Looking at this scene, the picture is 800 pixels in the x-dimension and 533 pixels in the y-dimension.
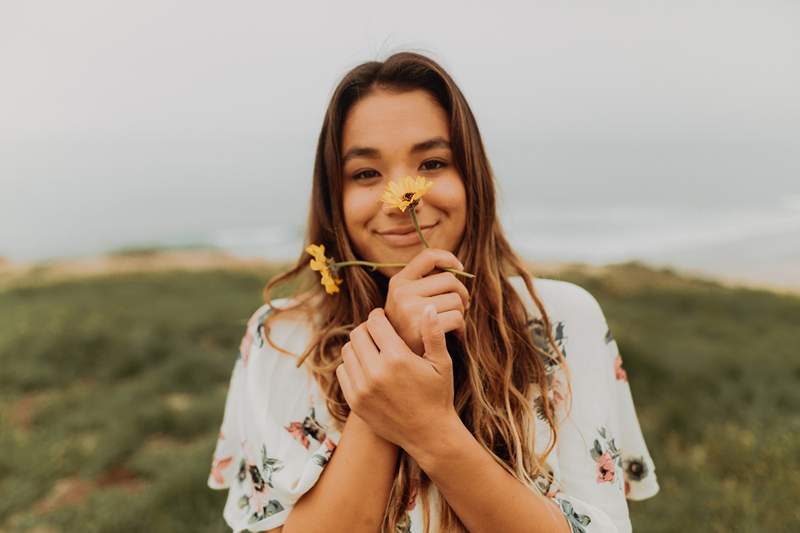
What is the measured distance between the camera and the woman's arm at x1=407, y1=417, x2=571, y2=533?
1.30 metres

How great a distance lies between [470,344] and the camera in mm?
1615

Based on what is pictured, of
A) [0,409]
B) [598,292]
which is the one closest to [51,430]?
[0,409]

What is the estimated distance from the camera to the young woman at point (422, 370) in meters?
1.32

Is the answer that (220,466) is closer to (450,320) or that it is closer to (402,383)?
(402,383)

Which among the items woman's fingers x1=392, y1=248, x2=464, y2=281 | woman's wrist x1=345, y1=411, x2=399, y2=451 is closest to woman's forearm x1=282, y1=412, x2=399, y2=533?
woman's wrist x1=345, y1=411, x2=399, y2=451

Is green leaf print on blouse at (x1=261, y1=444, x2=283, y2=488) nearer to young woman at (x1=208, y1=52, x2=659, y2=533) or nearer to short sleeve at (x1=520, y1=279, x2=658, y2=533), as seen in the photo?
young woman at (x1=208, y1=52, x2=659, y2=533)

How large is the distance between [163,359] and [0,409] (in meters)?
1.23

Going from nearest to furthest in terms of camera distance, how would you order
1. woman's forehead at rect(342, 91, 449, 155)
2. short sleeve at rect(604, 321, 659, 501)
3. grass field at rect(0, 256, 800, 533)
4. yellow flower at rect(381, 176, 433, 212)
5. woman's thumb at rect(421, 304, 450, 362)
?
woman's thumb at rect(421, 304, 450, 362), yellow flower at rect(381, 176, 433, 212), woman's forehead at rect(342, 91, 449, 155), short sleeve at rect(604, 321, 659, 501), grass field at rect(0, 256, 800, 533)

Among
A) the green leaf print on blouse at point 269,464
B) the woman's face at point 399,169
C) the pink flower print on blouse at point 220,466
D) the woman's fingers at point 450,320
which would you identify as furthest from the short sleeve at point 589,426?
the pink flower print on blouse at point 220,466

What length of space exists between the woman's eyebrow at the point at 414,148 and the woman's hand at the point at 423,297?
0.35m

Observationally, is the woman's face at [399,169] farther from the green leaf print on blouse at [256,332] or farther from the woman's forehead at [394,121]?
the green leaf print on blouse at [256,332]

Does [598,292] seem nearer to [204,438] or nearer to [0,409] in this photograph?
[204,438]

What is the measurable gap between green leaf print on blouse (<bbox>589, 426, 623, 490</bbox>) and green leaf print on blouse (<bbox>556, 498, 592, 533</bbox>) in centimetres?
11

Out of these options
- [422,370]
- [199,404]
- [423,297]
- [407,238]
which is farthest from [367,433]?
[199,404]
